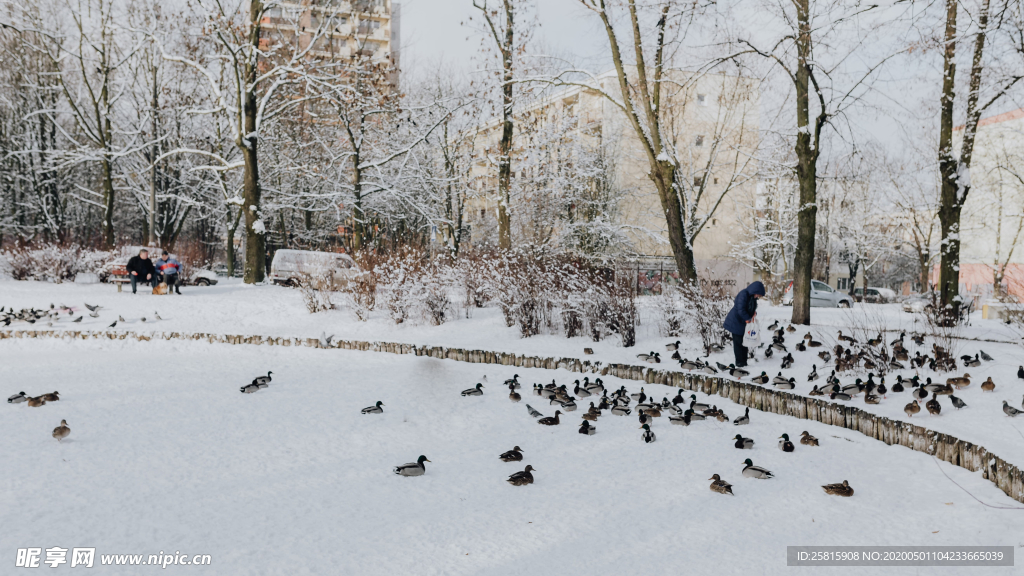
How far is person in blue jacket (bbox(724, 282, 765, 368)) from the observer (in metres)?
8.23

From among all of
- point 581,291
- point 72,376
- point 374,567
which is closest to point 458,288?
point 581,291

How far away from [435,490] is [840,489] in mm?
3004

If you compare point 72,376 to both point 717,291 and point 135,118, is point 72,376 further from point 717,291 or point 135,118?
point 135,118

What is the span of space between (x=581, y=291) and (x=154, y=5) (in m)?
21.7

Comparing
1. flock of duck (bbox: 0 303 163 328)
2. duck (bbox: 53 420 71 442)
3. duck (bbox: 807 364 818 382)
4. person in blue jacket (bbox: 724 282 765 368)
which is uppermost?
person in blue jacket (bbox: 724 282 765 368)

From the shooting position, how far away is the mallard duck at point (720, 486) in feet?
15.1

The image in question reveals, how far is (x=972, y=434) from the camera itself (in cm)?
562

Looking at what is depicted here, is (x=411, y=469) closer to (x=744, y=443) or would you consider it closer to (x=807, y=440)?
(x=744, y=443)

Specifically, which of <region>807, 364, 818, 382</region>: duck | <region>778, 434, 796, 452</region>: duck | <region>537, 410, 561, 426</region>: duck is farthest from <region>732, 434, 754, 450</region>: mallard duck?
<region>807, 364, 818, 382</region>: duck

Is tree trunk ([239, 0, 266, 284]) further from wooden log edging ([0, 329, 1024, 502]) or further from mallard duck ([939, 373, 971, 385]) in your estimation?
mallard duck ([939, 373, 971, 385])

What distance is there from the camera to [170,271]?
15.7 metres

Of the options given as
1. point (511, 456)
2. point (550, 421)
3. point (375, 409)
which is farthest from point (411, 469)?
point (550, 421)

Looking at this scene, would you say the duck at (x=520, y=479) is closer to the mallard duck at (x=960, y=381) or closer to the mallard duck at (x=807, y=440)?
the mallard duck at (x=807, y=440)

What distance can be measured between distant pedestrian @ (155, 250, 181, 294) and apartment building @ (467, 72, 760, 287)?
9032mm
